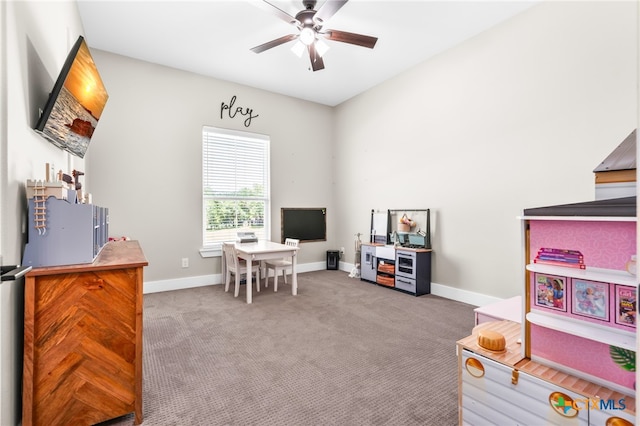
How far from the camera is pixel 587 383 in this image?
1.09 meters

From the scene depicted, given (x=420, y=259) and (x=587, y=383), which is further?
(x=420, y=259)

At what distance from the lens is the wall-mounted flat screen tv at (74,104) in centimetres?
172

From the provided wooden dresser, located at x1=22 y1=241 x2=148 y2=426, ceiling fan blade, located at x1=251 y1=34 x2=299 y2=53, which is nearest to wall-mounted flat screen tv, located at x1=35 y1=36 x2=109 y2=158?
wooden dresser, located at x1=22 y1=241 x2=148 y2=426

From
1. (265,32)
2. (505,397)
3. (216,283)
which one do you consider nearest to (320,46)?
(265,32)

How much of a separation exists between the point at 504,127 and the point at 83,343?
419 cm

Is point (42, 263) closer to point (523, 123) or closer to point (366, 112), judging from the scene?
point (523, 123)

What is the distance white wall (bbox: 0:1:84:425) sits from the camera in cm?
128

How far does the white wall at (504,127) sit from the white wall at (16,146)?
4.07 meters

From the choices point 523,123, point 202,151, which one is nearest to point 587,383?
point 523,123

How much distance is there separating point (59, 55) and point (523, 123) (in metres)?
4.40

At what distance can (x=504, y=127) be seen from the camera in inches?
134

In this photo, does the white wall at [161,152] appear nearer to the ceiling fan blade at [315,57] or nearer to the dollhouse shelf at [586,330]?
the ceiling fan blade at [315,57]

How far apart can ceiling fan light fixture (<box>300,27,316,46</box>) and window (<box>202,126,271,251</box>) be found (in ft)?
7.53

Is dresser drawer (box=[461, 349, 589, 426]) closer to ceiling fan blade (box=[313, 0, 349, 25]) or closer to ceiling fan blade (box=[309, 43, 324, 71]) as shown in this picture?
ceiling fan blade (box=[313, 0, 349, 25])
